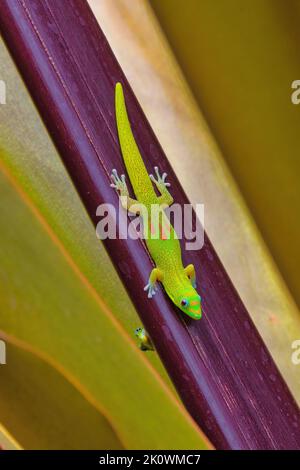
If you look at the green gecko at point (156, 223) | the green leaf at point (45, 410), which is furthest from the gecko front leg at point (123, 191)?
the green leaf at point (45, 410)

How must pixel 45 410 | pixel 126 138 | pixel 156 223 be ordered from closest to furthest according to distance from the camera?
pixel 45 410 → pixel 126 138 → pixel 156 223

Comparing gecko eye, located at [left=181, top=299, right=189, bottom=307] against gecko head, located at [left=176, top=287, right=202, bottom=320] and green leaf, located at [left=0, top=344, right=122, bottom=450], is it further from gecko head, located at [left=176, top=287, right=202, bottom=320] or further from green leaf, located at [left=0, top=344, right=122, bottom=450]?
green leaf, located at [left=0, top=344, right=122, bottom=450]

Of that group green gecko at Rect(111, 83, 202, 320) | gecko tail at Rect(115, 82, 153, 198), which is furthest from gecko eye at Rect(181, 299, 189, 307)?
gecko tail at Rect(115, 82, 153, 198)

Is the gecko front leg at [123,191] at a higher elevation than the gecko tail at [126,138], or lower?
lower

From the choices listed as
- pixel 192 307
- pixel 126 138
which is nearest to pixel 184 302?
pixel 192 307

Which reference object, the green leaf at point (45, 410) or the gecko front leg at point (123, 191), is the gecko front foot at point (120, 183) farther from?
the green leaf at point (45, 410)

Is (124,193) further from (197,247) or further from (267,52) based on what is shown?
(267,52)

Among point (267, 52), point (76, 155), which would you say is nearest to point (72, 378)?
point (76, 155)

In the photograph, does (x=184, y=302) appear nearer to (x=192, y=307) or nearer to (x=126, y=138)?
(x=192, y=307)
